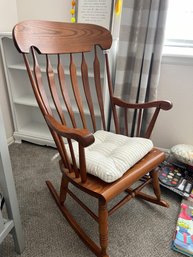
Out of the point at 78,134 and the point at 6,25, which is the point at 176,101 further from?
the point at 6,25

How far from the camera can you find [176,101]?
1.62 metres

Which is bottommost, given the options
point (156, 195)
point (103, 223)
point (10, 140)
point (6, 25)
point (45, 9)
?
point (10, 140)

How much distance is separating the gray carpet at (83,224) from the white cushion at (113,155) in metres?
0.43

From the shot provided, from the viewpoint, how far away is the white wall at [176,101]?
153cm

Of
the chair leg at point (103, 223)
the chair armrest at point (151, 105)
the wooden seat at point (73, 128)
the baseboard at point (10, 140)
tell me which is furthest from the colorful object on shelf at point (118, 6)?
the baseboard at point (10, 140)

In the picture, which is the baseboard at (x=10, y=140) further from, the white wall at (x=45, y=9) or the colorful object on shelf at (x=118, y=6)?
the colorful object on shelf at (x=118, y=6)

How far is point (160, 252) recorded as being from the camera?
1047mm

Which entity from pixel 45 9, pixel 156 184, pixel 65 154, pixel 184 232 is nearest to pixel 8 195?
pixel 65 154

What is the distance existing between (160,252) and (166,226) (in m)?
0.17

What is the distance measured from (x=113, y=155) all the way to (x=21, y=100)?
1.14 metres

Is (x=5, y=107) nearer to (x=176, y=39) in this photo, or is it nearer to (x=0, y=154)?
(x=0, y=154)

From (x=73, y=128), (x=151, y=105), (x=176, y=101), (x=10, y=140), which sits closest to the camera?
(x=73, y=128)

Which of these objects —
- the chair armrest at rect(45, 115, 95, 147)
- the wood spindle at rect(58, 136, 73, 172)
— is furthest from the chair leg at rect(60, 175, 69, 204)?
the chair armrest at rect(45, 115, 95, 147)

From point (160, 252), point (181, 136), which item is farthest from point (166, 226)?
point (181, 136)
